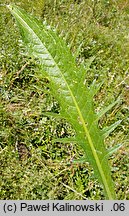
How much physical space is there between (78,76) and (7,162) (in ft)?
5.17

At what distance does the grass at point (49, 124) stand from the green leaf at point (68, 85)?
0.67 metres

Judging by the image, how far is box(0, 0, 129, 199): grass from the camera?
245 cm

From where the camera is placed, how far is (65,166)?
2615mm

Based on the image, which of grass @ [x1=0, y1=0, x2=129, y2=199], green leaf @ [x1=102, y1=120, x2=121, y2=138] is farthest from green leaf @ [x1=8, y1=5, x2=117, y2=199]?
grass @ [x1=0, y1=0, x2=129, y2=199]

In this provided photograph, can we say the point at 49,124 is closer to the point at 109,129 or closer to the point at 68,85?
the point at 109,129

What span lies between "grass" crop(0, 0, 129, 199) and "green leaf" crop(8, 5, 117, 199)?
67 centimetres

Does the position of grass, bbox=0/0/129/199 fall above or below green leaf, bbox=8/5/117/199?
below

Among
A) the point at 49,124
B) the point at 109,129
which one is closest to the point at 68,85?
the point at 109,129

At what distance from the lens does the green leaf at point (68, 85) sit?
1.00 meters

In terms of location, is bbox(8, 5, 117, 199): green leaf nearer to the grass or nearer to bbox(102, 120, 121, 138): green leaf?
bbox(102, 120, 121, 138): green leaf

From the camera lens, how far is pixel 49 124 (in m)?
2.85

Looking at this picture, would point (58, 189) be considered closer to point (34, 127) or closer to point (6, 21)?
point (34, 127)

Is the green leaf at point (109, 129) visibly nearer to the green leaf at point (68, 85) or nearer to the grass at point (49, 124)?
the green leaf at point (68, 85)

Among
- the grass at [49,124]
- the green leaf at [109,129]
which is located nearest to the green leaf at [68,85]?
the green leaf at [109,129]
